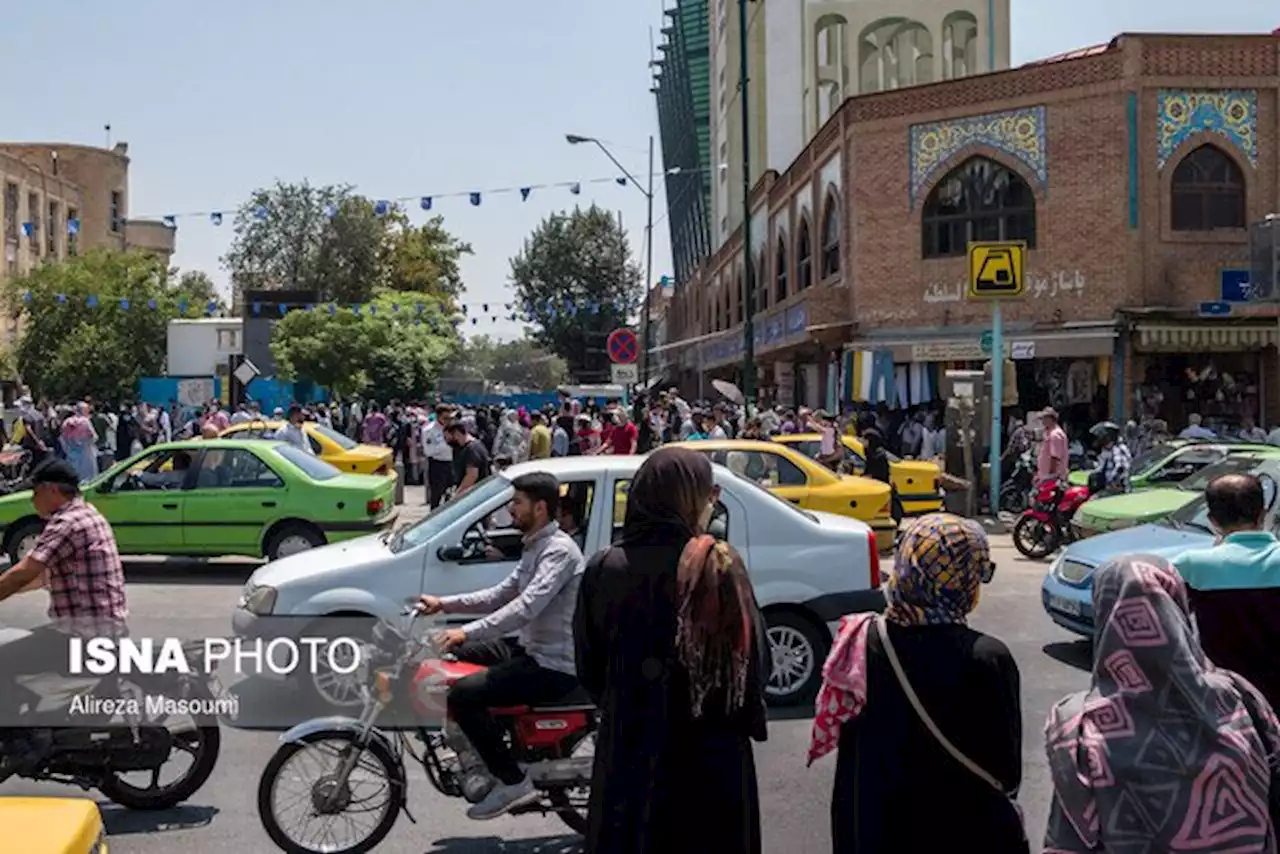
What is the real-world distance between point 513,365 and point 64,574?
5528 inches

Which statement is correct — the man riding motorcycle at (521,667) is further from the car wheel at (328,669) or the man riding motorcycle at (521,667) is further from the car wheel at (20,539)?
the car wheel at (20,539)

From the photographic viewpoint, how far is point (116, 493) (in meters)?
13.8

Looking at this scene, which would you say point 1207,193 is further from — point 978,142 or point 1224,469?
point 1224,469

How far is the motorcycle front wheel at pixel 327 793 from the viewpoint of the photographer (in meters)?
5.66

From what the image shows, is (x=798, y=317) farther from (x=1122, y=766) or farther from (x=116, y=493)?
(x=1122, y=766)

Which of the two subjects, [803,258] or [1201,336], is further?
[803,258]

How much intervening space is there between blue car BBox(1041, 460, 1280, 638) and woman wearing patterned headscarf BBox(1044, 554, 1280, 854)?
654 cm

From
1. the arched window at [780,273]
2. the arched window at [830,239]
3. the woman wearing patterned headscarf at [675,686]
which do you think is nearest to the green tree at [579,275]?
the arched window at [780,273]

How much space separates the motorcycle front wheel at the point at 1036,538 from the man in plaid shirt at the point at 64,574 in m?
12.2

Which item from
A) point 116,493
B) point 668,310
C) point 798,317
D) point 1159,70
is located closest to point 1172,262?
point 1159,70

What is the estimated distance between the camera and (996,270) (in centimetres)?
2066

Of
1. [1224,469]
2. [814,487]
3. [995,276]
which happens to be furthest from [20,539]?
[995,276]

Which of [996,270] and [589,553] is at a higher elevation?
[996,270]

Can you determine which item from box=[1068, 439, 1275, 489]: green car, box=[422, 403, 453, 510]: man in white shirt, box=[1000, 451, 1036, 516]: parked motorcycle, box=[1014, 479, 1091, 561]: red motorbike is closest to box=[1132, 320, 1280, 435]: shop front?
box=[1000, 451, 1036, 516]: parked motorcycle
